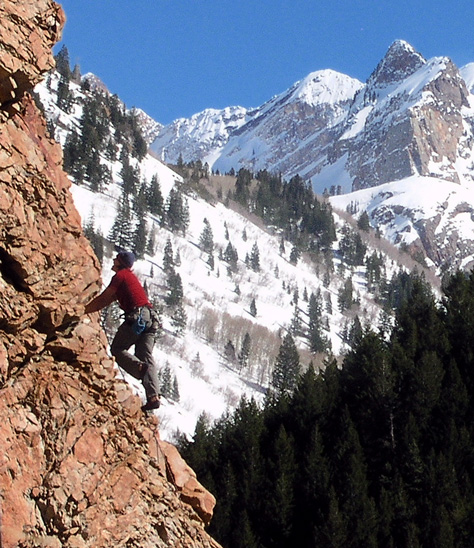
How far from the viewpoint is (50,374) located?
291 inches

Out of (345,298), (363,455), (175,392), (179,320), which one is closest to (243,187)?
(345,298)

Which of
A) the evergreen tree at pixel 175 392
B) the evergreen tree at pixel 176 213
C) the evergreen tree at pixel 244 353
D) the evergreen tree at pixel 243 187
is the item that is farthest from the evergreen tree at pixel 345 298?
the evergreen tree at pixel 175 392

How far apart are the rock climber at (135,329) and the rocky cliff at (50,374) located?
2.03 feet

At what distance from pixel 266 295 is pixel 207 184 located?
52.0 meters

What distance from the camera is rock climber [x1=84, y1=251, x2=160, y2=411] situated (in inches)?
354

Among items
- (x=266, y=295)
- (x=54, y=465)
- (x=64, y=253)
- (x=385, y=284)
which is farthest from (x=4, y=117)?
(x=385, y=284)

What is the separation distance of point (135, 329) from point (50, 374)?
1.80 m

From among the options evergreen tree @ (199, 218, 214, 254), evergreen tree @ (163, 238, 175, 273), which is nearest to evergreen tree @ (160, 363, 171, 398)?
evergreen tree @ (163, 238, 175, 273)

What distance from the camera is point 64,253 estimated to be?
7551mm

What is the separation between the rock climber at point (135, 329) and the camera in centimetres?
899

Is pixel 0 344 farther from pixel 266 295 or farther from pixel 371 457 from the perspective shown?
pixel 266 295

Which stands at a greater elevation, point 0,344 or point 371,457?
point 371,457

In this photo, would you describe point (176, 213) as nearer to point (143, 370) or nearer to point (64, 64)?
point (64, 64)

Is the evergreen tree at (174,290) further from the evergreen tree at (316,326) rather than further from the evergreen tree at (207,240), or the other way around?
the evergreen tree at (316,326)
